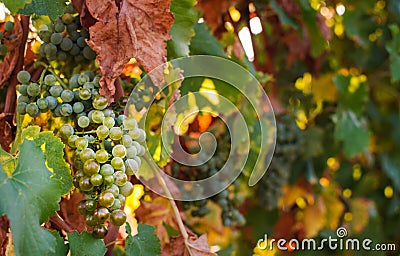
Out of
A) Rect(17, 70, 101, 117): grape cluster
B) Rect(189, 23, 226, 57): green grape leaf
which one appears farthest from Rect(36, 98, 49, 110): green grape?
Rect(189, 23, 226, 57): green grape leaf

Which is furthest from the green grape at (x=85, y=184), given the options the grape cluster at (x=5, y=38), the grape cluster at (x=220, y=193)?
the grape cluster at (x=220, y=193)

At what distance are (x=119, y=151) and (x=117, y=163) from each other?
20 mm

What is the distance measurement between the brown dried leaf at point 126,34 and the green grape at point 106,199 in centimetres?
18

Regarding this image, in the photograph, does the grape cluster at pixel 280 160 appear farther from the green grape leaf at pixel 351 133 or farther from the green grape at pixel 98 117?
the green grape at pixel 98 117

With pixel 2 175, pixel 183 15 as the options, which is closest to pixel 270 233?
pixel 183 15

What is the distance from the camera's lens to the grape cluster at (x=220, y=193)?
133 cm

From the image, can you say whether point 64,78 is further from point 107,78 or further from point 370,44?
point 370,44

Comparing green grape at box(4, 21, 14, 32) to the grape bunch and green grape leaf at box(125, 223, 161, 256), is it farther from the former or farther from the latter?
green grape leaf at box(125, 223, 161, 256)

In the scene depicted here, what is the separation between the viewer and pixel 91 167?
789 mm

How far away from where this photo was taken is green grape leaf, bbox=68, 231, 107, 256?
86 cm

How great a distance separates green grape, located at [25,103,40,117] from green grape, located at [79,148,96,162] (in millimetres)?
144

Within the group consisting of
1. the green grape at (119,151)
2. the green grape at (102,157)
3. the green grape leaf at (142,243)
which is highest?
the green grape at (102,157)

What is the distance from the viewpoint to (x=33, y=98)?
3.08 ft

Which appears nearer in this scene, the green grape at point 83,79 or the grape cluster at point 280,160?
the green grape at point 83,79
